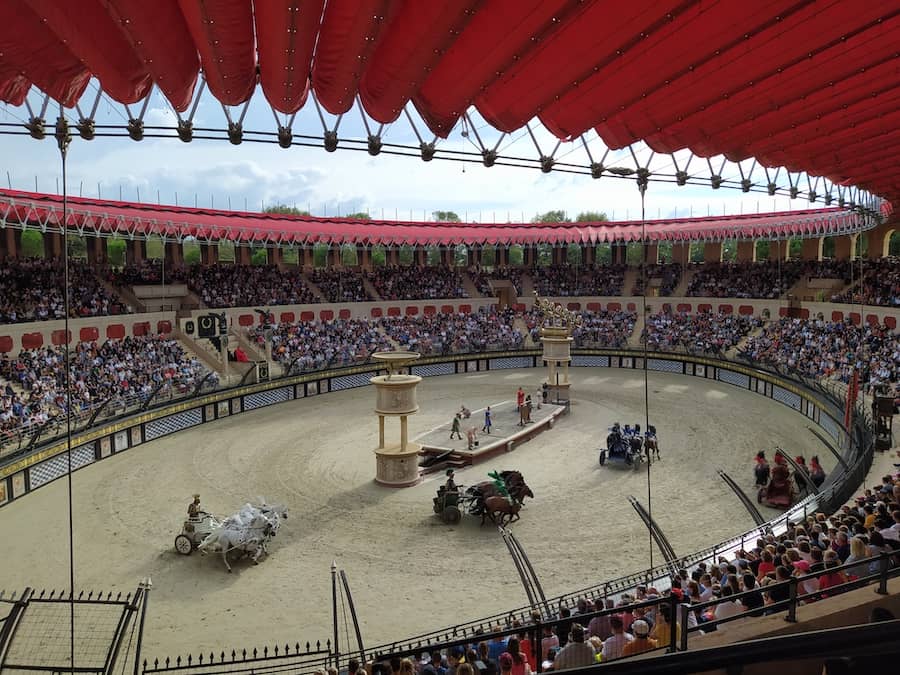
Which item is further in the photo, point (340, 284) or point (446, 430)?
point (340, 284)

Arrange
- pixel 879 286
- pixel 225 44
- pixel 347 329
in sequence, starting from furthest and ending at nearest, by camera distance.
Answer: pixel 347 329
pixel 879 286
pixel 225 44

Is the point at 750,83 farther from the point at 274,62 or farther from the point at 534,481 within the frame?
the point at 534,481

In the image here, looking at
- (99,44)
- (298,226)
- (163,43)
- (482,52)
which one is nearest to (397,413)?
(482,52)

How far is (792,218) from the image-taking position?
42625 mm

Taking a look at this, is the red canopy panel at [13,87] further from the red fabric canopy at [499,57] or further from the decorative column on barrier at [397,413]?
the decorative column on barrier at [397,413]

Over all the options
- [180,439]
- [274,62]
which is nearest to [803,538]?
[274,62]

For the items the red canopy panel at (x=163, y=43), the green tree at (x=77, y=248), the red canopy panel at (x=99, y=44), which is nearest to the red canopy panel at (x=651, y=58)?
the red canopy panel at (x=163, y=43)

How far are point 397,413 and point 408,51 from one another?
1122cm

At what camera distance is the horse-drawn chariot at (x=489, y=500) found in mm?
16062

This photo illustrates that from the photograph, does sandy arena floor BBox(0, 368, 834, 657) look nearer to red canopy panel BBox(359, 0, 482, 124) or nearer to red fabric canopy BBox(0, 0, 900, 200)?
red fabric canopy BBox(0, 0, 900, 200)

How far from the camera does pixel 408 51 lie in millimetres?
9789

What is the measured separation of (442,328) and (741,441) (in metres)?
24.7

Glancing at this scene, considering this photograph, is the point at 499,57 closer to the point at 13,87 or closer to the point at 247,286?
the point at 13,87

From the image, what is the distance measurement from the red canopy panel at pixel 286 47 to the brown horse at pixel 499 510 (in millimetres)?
10086
